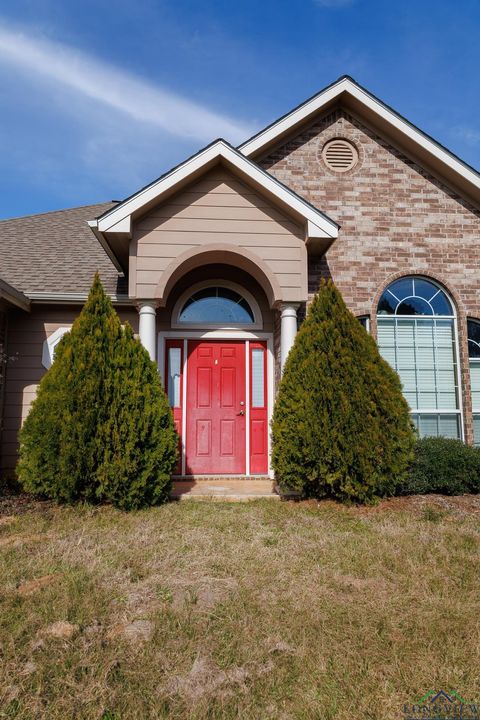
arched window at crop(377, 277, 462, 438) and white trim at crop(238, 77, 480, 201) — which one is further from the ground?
white trim at crop(238, 77, 480, 201)

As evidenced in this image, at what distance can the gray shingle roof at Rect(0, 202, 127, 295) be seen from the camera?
8109mm

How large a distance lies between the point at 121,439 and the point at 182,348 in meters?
2.84

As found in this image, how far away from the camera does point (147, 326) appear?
6.92 m

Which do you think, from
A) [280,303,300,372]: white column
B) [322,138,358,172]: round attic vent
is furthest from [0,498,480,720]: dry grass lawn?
[322,138,358,172]: round attic vent

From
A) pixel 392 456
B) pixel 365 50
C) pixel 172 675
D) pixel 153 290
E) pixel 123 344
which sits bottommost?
pixel 172 675

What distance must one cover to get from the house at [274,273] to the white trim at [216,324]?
0.03 meters

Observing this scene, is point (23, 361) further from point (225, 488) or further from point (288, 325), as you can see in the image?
point (288, 325)

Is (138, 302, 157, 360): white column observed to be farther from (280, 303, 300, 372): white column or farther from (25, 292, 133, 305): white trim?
(280, 303, 300, 372): white column

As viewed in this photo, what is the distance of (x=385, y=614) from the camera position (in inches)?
124

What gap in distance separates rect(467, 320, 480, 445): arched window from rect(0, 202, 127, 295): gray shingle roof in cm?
661

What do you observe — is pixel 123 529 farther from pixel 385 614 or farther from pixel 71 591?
pixel 385 614

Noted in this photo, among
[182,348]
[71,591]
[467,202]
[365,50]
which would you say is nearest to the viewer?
[71,591]

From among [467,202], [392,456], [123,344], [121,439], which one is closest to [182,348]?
[123,344]

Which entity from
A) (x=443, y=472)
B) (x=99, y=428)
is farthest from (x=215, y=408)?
(x=443, y=472)
